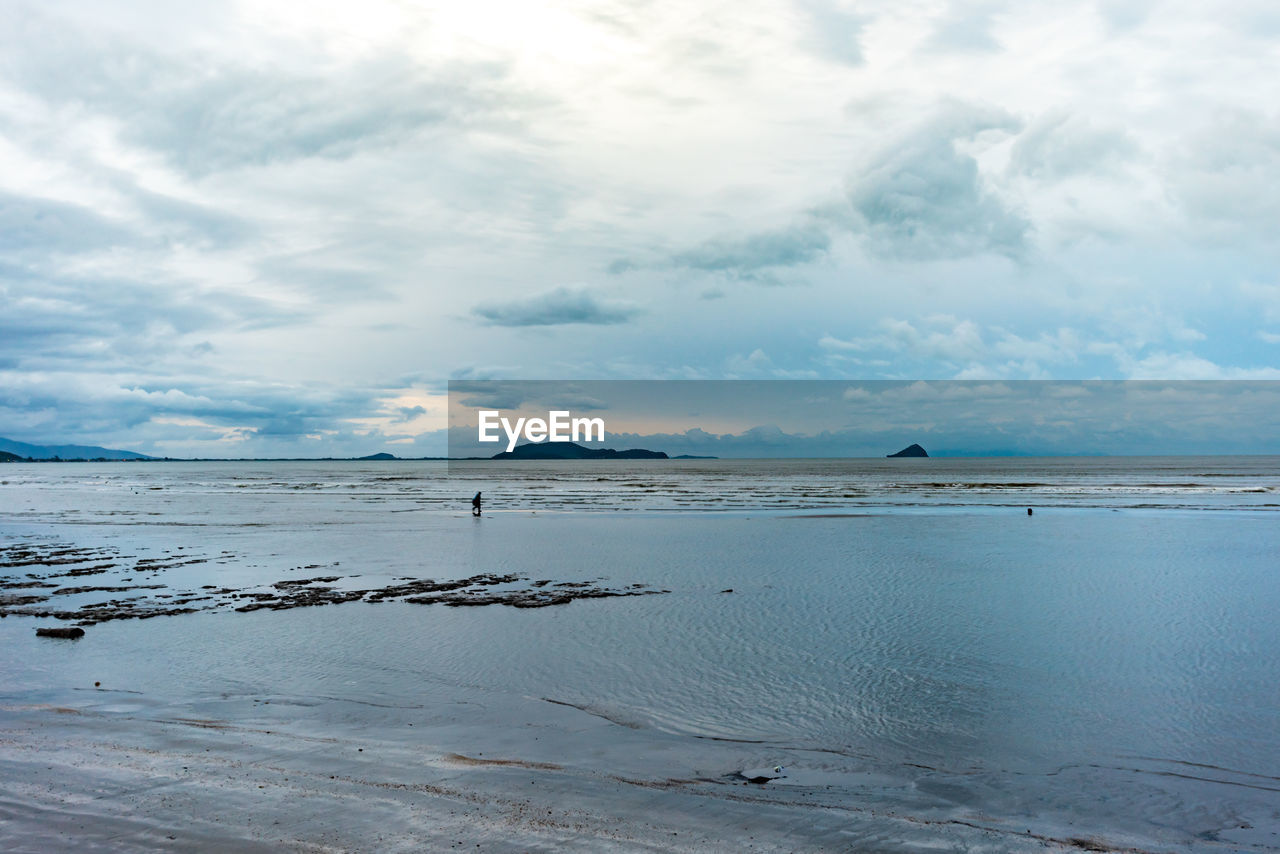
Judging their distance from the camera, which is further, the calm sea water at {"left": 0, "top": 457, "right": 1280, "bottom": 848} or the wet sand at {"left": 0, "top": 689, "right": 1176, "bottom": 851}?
the calm sea water at {"left": 0, "top": 457, "right": 1280, "bottom": 848}

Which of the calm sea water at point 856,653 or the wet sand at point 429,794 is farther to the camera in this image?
the calm sea water at point 856,653

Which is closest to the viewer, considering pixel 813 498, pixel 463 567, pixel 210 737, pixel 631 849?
pixel 631 849

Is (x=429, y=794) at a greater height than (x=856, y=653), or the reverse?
(x=429, y=794)

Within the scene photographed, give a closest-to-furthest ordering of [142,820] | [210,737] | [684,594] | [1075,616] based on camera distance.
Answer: [142,820] < [210,737] < [1075,616] < [684,594]

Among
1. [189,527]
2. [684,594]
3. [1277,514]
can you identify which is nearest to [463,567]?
[684,594]

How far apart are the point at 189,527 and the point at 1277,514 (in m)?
67.5

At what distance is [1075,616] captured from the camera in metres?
19.1

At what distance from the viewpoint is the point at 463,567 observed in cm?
2812

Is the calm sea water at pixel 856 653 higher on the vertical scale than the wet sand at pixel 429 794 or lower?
lower

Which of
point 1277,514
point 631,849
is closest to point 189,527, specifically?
point 631,849

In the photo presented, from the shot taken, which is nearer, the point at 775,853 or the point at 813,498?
the point at 775,853

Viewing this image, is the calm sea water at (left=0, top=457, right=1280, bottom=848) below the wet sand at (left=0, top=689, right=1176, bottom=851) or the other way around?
below

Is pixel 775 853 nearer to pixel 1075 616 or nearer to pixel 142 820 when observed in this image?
pixel 142 820

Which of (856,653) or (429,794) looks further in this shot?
(856,653)
